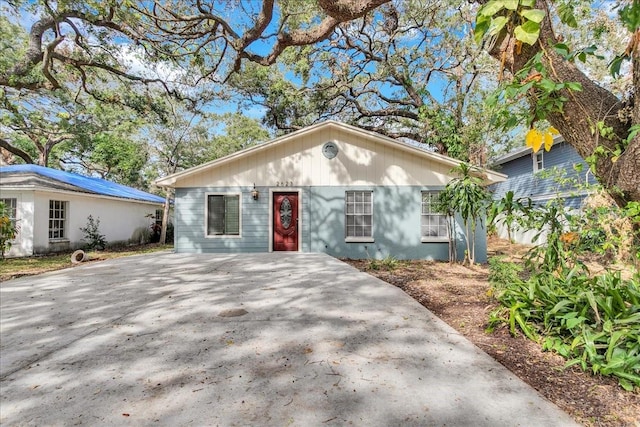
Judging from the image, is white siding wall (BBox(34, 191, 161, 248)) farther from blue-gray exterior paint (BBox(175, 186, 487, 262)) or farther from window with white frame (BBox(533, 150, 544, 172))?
window with white frame (BBox(533, 150, 544, 172))

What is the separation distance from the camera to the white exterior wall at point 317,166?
9.50 m

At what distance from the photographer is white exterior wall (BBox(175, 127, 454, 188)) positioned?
9.50m

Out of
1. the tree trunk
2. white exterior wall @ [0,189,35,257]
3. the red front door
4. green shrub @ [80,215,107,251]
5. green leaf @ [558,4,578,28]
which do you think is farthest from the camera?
green shrub @ [80,215,107,251]

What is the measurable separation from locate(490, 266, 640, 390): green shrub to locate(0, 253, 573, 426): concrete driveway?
0.63m

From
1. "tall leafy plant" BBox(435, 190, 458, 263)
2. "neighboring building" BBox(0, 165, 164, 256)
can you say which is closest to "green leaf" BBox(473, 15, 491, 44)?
"tall leafy plant" BBox(435, 190, 458, 263)

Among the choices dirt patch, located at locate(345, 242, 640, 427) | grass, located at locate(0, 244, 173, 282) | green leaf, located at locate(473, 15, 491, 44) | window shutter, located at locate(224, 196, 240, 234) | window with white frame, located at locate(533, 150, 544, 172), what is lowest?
dirt patch, located at locate(345, 242, 640, 427)

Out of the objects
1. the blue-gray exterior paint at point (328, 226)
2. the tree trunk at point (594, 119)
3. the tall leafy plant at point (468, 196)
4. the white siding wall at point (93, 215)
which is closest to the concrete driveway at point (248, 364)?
the tree trunk at point (594, 119)

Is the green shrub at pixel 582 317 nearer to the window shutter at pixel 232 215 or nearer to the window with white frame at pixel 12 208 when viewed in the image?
the window shutter at pixel 232 215

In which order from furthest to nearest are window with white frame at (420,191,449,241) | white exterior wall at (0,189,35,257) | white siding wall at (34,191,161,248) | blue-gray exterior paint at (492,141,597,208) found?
1. blue-gray exterior paint at (492,141,597,208)
2. white siding wall at (34,191,161,248)
3. white exterior wall at (0,189,35,257)
4. window with white frame at (420,191,449,241)

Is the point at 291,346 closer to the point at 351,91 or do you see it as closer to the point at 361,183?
the point at 361,183

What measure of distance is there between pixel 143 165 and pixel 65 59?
1535 centimetres

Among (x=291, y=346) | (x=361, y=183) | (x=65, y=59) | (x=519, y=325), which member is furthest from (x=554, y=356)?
(x=65, y=59)

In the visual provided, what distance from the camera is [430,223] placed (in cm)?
944

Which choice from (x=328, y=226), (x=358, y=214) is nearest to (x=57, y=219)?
(x=328, y=226)
